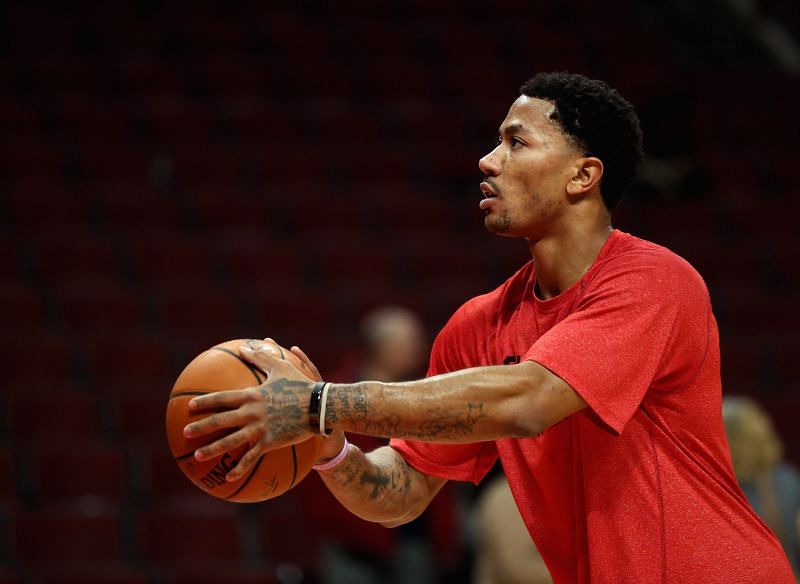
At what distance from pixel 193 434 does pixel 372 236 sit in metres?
6.14

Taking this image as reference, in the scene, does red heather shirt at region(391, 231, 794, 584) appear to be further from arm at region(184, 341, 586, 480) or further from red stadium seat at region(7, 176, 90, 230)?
red stadium seat at region(7, 176, 90, 230)

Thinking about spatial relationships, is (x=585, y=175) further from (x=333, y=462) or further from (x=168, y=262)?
(x=168, y=262)

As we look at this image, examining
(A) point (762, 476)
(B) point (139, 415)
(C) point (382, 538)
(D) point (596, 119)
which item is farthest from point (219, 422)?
(B) point (139, 415)

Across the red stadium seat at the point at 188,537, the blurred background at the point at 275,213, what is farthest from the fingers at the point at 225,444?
the red stadium seat at the point at 188,537

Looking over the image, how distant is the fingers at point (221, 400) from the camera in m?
2.24

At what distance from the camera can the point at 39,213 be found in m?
7.90

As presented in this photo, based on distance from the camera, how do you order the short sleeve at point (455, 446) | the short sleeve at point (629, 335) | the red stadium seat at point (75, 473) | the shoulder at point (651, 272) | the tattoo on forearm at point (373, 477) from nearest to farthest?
1. the short sleeve at point (629, 335)
2. the shoulder at point (651, 272)
3. the tattoo on forearm at point (373, 477)
4. the short sleeve at point (455, 446)
5. the red stadium seat at point (75, 473)

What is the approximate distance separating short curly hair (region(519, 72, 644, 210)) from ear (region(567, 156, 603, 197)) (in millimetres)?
29

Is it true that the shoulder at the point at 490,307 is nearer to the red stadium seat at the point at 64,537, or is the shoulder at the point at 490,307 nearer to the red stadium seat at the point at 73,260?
the red stadium seat at the point at 64,537

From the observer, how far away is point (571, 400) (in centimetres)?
231

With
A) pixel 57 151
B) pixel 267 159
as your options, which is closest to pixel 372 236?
pixel 267 159

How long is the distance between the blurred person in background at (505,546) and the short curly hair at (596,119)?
1860 mm

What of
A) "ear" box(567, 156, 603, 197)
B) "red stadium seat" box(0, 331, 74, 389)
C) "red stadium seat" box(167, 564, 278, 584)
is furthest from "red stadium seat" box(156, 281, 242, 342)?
"ear" box(567, 156, 603, 197)

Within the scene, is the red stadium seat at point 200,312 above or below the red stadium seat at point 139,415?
above
